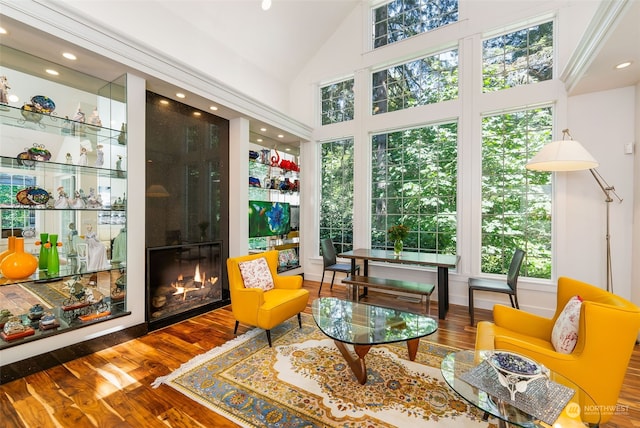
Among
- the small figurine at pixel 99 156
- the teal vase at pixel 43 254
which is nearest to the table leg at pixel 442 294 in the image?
the small figurine at pixel 99 156

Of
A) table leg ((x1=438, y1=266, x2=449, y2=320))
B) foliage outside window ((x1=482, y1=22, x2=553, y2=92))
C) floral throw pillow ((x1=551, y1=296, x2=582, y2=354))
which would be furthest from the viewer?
foliage outside window ((x1=482, y1=22, x2=553, y2=92))

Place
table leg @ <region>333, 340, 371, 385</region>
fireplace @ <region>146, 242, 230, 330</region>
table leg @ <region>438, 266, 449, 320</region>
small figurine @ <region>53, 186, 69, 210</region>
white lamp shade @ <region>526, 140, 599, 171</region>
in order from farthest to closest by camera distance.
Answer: table leg @ <region>438, 266, 449, 320</region> → fireplace @ <region>146, 242, 230, 330</region> → white lamp shade @ <region>526, 140, 599, 171</region> → small figurine @ <region>53, 186, 69, 210</region> → table leg @ <region>333, 340, 371, 385</region>

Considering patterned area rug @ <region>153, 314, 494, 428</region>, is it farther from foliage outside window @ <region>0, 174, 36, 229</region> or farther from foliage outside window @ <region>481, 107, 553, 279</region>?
foliage outside window @ <region>481, 107, 553, 279</region>

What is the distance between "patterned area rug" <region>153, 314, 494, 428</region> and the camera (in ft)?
5.89

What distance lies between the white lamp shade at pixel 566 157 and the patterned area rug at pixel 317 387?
2.23 meters

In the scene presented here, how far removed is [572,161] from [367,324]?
8.63ft

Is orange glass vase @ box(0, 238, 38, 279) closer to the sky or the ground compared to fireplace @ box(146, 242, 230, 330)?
closer to the sky

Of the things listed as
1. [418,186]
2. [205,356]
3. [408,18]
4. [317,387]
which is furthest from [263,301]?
[408,18]

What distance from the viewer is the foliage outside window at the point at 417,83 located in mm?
4309

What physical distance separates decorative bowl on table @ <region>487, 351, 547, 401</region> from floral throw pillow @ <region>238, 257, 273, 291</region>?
2.36m

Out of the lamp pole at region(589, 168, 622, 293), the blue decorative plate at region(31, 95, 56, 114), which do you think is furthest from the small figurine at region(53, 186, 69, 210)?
the lamp pole at region(589, 168, 622, 293)

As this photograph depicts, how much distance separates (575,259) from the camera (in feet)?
11.4

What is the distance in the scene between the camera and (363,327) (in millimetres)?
2359

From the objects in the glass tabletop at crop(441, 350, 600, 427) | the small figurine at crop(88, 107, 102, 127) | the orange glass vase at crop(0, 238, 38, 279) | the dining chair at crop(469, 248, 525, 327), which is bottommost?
the glass tabletop at crop(441, 350, 600, 427)
